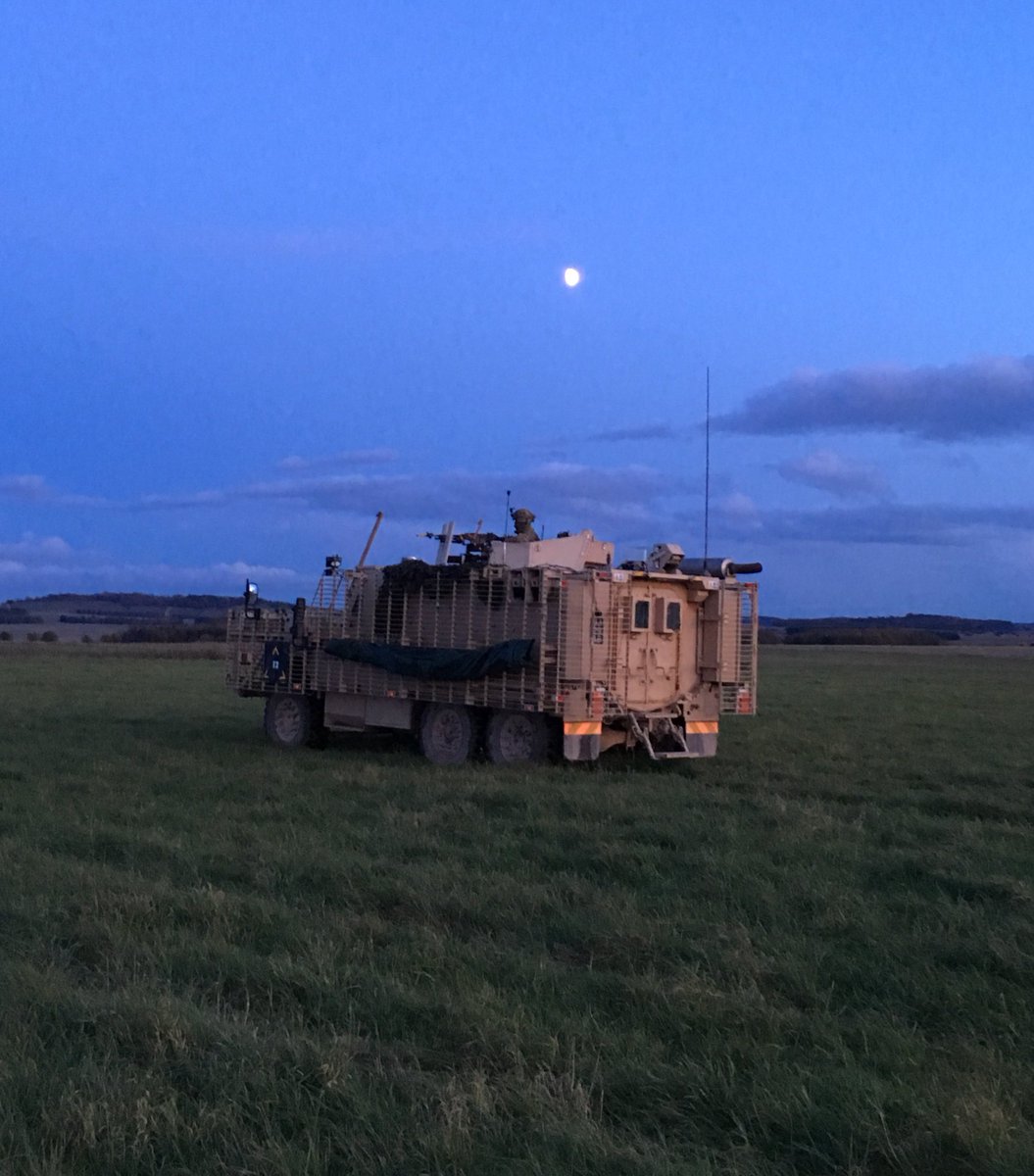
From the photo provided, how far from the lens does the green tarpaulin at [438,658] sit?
50.4ft

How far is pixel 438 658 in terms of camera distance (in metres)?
16.3

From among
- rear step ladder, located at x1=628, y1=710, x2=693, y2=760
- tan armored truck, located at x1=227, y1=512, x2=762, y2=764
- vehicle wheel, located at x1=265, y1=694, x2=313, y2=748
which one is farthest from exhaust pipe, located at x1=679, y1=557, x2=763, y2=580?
vehicle wheel, located at x1=265, y1=694, x2=313, y2=748

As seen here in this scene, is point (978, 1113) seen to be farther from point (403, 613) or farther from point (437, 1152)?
point (403, 613)

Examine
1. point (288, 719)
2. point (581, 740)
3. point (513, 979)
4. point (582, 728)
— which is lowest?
point (513, 979)

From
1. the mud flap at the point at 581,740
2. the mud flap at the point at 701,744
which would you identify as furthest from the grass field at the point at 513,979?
the mud flap at the point at 701,744

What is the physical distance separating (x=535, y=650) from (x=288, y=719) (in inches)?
226

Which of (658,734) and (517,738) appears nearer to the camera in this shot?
(517,738)

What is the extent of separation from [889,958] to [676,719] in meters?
9.52

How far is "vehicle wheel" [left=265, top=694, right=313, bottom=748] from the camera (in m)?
19.2

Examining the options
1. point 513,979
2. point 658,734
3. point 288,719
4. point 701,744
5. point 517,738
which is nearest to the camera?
point 513,979

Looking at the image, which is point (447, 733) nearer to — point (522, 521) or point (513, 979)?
point (522, 521)

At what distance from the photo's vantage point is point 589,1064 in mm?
5352

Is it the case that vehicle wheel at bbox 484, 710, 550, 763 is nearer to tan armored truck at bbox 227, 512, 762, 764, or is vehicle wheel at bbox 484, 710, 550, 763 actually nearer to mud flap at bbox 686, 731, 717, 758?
tan armored truck at bbox 227, 512, 762, 764

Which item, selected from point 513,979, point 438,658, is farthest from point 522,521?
point 513,979
